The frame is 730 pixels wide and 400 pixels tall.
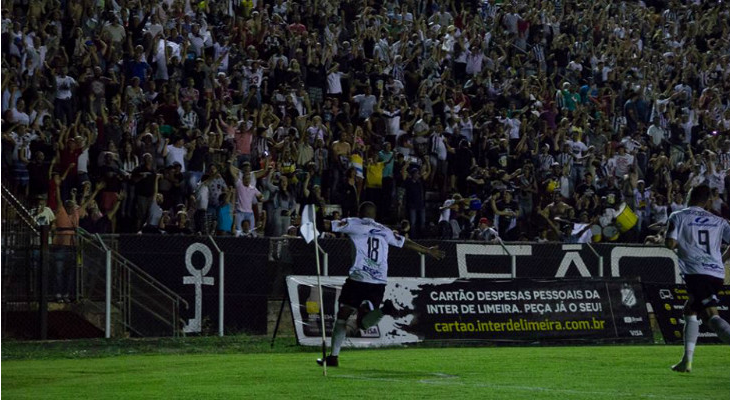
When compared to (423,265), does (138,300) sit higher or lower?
lower

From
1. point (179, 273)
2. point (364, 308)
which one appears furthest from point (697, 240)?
point (179, 273)

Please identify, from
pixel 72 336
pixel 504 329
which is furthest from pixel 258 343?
pixel 504 329

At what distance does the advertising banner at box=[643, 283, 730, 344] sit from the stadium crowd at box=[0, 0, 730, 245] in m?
4.24

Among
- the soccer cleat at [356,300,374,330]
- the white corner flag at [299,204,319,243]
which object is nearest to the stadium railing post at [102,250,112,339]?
the soccer cleat at [356,300,374,330]

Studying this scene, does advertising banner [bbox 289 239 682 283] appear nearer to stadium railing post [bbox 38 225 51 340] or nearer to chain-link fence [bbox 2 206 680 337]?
chain-link fence [bbox 2 206 680 337]

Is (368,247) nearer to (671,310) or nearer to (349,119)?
(671,310)

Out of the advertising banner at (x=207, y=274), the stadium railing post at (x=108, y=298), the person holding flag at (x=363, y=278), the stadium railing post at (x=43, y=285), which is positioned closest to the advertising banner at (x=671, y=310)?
the advertising banner at (x=207, y=274)

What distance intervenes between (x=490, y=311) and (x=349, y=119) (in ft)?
25.7

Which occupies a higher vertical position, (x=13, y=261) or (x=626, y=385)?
(x=13, y=261)

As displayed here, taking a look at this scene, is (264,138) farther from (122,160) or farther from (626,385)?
(626,385)

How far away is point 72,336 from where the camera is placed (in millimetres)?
19844

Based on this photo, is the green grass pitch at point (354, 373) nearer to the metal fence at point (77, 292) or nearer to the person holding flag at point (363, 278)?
the person holding flag at point (363, 278)

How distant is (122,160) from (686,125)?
19.2 meters

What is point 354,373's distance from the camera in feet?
44.2
